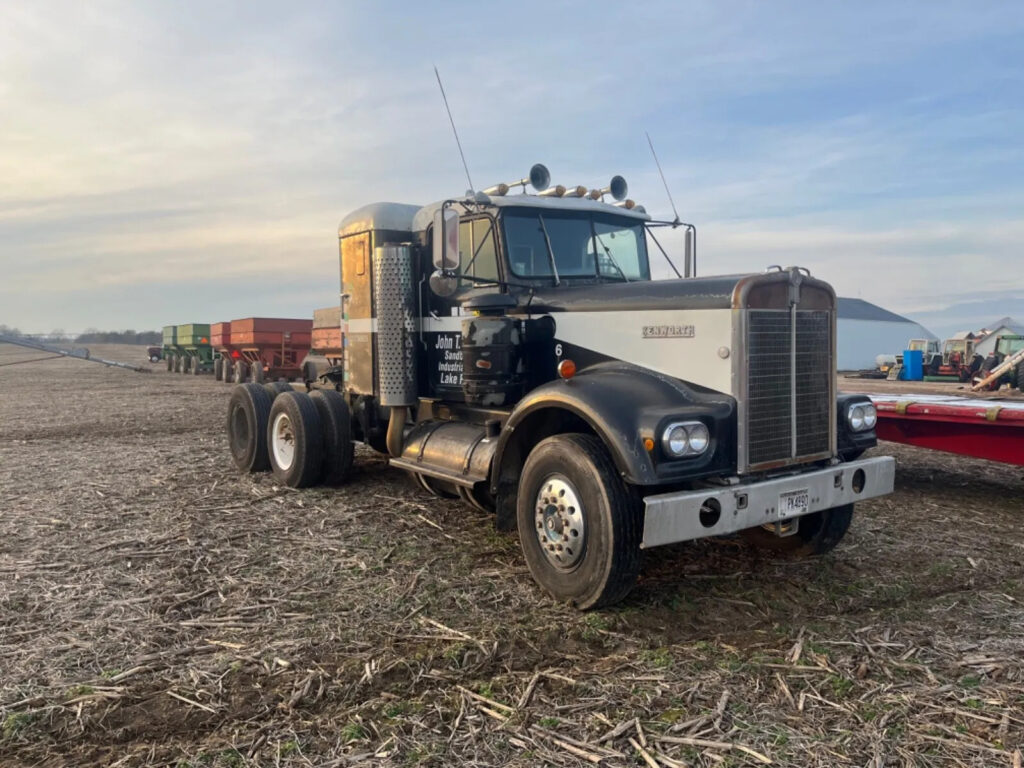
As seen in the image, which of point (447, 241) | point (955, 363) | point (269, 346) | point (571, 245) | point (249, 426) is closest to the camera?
point (447, 241)

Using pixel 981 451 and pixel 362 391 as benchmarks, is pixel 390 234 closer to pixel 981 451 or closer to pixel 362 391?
pixel 362 391

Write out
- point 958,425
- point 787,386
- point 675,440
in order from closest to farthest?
1. point 675,440
2. point 787,386
3. point 958,425

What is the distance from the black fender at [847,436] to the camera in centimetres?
564

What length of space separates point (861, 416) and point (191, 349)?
35.6 m

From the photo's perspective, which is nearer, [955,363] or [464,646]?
[464,646]

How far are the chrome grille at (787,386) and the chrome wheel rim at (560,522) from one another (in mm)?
1113

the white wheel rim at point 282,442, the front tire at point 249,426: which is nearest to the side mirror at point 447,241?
the white wheel rim at point 282,442

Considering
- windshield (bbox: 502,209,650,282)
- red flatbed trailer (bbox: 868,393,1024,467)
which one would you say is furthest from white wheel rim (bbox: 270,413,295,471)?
red flatbed trailer (bbox: 868,393,1024,467)

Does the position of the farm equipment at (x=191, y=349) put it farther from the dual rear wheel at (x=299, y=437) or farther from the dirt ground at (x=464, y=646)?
the dirt ground at (x=464, y=646)

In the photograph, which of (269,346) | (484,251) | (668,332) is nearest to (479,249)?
(484,251)

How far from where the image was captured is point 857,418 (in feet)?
18.7

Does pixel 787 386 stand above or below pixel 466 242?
below

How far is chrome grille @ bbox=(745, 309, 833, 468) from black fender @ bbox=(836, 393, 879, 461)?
0.27 meters

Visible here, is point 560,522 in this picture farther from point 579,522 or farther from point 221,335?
point 221,335
